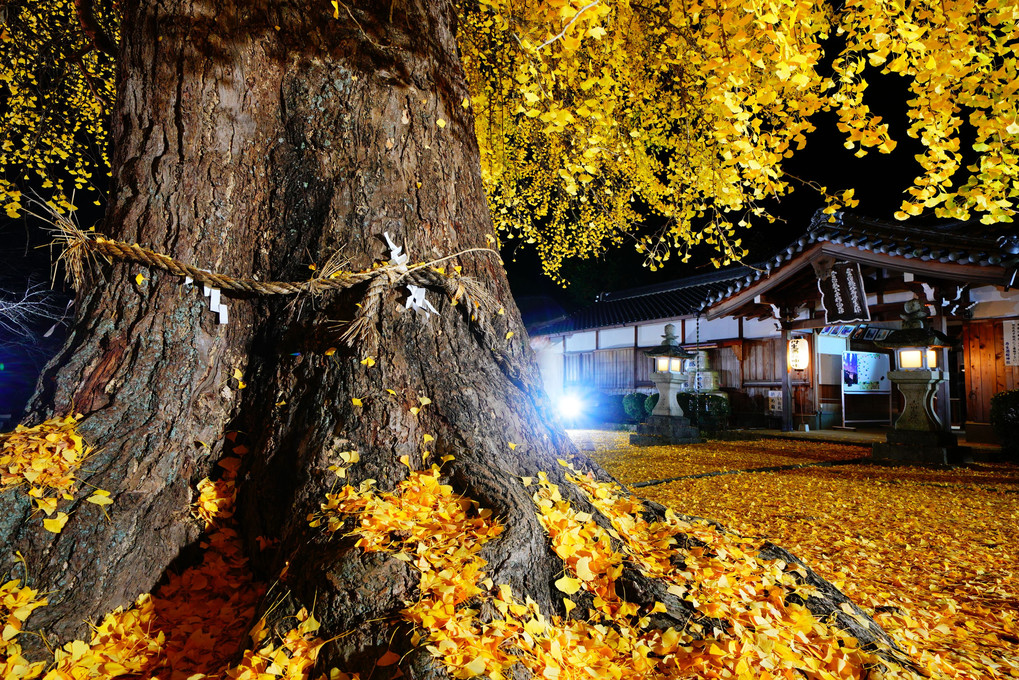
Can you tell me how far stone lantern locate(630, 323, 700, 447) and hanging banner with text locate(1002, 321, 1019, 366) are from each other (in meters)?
6.23

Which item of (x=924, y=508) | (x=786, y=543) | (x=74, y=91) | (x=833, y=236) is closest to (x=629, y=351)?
(x=833, y=236)

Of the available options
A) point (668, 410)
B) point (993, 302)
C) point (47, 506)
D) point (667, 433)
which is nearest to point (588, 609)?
point (47, 506)

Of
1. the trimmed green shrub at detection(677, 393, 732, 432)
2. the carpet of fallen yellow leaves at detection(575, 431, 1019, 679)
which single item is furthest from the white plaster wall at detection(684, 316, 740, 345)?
the carpet of fallen yellow leaves at detection(575, 431, 1019, 679)

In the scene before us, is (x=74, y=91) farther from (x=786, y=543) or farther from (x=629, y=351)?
(x=629, y=351)

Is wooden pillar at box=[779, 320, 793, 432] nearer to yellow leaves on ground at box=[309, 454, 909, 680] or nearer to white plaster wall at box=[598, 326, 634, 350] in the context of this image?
white plaster wall at box=[598, 326, 634, 350]

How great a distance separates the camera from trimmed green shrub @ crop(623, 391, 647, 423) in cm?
1625

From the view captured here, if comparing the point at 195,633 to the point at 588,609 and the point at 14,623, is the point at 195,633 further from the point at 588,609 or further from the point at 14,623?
the point at 588,609

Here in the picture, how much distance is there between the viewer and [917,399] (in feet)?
29.3

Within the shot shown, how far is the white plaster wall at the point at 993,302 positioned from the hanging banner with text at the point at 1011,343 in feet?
2.54

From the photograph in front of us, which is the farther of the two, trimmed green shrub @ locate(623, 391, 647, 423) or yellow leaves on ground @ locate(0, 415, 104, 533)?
trimmed green shrub @ locate(623, 391, 647, 423)

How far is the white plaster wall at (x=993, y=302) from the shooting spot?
9875 millimetres

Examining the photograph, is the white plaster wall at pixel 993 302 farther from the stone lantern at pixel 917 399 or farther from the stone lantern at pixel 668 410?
the stone lantern at pixel 668 410

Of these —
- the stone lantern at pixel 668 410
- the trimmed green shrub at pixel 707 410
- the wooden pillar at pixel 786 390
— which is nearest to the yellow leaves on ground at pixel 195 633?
the stone lantern at pixel 668 410

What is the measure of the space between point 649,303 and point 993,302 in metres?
10.7
